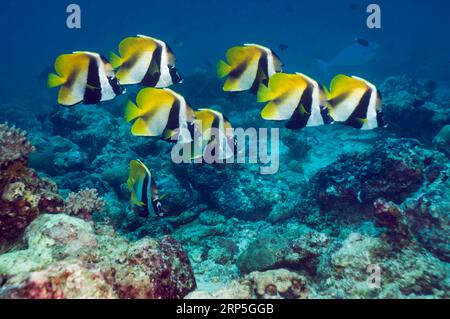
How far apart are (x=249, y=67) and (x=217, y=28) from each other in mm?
84184

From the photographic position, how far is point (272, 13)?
8856 centimetres

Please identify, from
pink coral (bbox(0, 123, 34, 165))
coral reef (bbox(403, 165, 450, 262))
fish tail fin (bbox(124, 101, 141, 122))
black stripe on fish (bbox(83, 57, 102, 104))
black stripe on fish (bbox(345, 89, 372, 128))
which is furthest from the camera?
coral reef (bbox(403, 165, 450, 262))

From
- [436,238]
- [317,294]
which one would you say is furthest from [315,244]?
[436,238]

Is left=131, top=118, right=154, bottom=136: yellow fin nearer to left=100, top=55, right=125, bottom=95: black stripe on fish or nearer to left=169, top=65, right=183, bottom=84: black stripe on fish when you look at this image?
left=100, top=55, right=125, bottom=95: black stripe on fish

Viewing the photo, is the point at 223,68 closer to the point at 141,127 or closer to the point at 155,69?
the point at 155,69

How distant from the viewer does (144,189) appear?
138 inches

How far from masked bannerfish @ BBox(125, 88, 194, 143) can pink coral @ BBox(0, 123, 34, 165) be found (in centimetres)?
191

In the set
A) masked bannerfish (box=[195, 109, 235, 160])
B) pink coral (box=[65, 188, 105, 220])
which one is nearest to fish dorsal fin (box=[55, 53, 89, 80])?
masked bannerfish (box=[195, 109, 235, 160])

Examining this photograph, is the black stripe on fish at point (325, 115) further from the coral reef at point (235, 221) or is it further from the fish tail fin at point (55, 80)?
the fish tail fin at point (55, 80)

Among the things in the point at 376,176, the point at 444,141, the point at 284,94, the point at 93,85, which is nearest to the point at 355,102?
the point at 284,94

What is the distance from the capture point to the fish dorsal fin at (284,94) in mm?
3115

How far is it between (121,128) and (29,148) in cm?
748

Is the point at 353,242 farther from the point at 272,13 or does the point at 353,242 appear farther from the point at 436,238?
the point at 272,13

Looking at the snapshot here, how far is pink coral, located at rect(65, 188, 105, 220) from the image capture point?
4.74 metres
